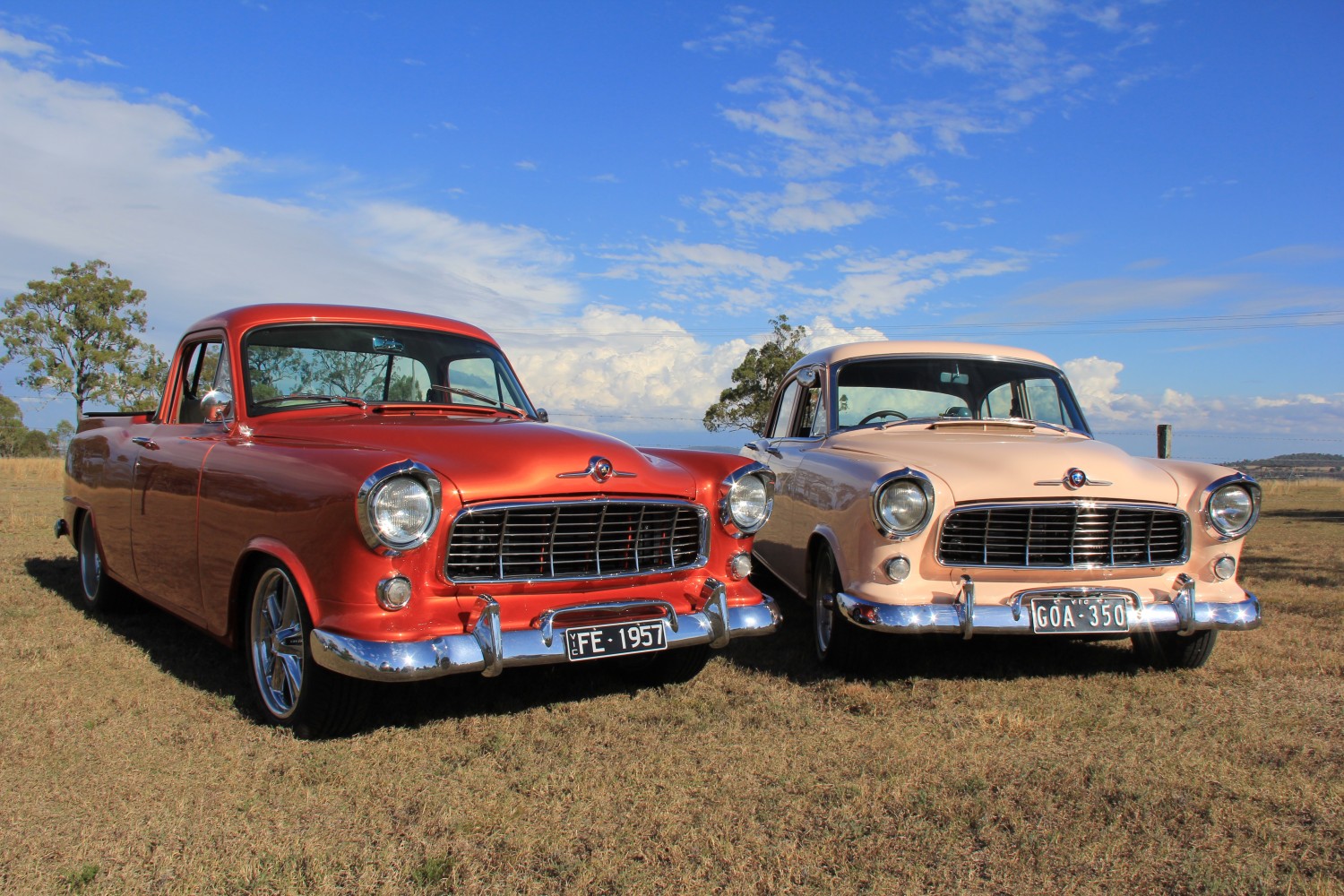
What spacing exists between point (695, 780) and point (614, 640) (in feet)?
2.02

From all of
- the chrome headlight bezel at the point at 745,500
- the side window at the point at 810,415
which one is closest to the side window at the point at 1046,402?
the side window at the point at 810,415

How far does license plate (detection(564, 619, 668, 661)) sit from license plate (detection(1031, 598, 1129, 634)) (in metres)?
1.76

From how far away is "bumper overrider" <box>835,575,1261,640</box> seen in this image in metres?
4.34

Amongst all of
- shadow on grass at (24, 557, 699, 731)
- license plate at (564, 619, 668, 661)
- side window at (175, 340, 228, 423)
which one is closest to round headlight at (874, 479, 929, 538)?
license plate at (564, 619, 668, 661)

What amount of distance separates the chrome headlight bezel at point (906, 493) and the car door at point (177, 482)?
116 inches

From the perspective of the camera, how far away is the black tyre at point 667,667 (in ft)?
14.8

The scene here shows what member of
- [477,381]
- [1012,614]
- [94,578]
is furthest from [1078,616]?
[94,578]

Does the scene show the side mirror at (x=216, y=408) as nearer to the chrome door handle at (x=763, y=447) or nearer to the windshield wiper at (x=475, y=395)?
the windshield wiper at (x=475, y=395)

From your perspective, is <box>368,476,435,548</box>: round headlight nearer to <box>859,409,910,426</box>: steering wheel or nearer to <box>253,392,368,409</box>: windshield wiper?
<box>253,392,368,409</box>: windshield wiper

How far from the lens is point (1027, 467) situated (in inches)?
182

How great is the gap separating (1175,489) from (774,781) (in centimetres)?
267

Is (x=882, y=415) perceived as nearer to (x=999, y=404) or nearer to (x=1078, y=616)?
A: (x=999, y=404)

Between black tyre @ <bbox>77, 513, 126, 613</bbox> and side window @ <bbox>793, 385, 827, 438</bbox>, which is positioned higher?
side window @ <bbox>793, 385, 827, 438</bbox>

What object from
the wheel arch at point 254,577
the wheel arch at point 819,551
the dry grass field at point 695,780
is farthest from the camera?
the wheel arch at point 819,551
